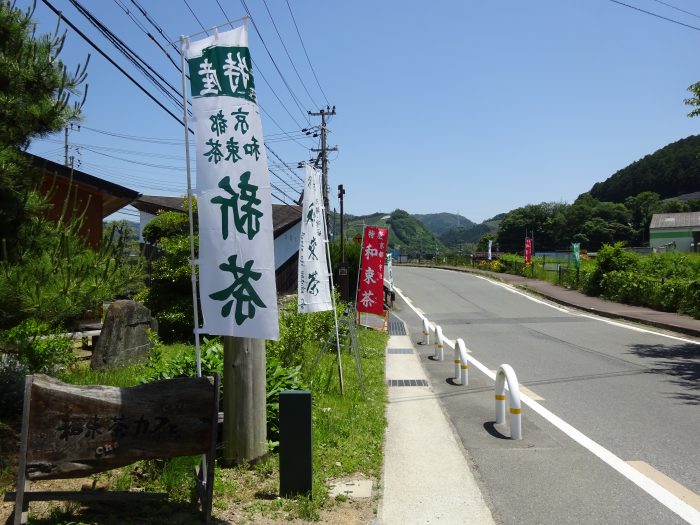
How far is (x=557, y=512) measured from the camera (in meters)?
4.48

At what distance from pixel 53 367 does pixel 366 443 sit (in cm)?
402

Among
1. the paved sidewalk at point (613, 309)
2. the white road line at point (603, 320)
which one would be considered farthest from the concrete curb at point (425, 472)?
the paved sidewalk at point (613, 309)

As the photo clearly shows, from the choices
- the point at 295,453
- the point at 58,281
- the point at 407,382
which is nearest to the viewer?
the point at 58,281

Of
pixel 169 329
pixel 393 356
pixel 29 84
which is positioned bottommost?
pixel 393 356

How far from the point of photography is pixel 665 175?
10038 cm

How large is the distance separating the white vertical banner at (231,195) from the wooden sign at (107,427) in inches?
26.4

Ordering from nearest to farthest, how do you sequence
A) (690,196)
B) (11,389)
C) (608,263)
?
(11,389), (608,263), (690,196)

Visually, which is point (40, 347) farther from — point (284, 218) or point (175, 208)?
point (284, 218)

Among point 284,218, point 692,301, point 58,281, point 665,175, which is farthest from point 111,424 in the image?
point 665,175

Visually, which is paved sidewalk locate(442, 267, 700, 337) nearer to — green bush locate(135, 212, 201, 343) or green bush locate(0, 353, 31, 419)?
green bush locate(135, 212, 201, 343)

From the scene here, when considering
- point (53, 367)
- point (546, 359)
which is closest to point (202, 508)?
point (53, 367)

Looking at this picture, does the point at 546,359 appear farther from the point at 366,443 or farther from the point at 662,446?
the point at 366,443

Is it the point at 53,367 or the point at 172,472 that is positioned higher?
the point at 53,367

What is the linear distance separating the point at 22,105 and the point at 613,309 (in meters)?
22.0
